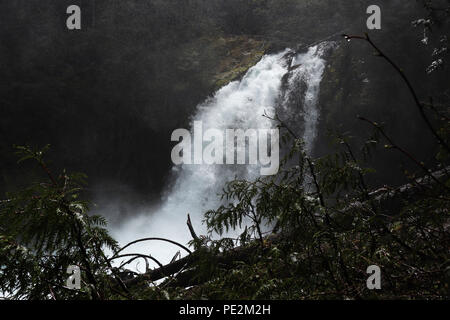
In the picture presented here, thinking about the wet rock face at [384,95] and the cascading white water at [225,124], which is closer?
the wet rock face at [384,95]

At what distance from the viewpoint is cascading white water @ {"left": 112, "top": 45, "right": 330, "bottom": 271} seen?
11.9 meters

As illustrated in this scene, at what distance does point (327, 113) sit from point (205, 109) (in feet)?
15.0

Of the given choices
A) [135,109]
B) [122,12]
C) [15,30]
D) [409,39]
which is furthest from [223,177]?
[15,30]

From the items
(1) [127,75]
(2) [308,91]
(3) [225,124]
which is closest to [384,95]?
(2) [308,91]

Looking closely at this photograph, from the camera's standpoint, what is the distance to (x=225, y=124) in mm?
12797

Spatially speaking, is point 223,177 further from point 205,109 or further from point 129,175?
point 129,175

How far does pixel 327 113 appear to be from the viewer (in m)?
11.9

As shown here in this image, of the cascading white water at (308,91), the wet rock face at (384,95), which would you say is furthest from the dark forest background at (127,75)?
the cascading white water at (308,91)

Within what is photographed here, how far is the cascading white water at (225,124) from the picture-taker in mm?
11898

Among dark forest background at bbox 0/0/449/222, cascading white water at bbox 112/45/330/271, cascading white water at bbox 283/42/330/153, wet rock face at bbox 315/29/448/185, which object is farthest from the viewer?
dark forest background at bbox 0/0/449/222

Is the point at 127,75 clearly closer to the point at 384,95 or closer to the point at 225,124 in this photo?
the point at 225,124

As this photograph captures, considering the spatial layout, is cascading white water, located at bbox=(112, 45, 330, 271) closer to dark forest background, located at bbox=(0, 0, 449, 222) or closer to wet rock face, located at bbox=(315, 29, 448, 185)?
dark forest background, located at bbox=(0, 0, 449, 222)

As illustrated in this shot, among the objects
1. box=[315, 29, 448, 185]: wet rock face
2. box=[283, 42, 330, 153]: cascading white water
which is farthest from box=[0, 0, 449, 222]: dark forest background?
box=[283, 42, 330, 153]: cascading white water

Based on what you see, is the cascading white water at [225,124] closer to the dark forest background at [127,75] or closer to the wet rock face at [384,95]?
the dark forest background at [127,75]
